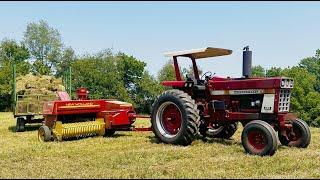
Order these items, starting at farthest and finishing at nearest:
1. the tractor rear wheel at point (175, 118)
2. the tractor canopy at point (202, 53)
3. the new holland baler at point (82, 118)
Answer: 1. the new holland baler at point (82, 118)
2. the tractor canopy at point (202, 53)
3. the tractor rear wheel at point (175, 118)

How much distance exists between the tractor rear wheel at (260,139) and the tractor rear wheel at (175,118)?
1.36 meters

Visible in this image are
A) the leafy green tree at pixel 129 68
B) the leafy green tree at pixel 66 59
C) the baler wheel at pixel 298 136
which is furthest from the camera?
the leafy green tree at pixel 66 59

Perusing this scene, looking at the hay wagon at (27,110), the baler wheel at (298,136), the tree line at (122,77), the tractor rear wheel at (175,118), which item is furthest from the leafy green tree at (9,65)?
the baler wheel at (298,136)

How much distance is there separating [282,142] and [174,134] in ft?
7.71

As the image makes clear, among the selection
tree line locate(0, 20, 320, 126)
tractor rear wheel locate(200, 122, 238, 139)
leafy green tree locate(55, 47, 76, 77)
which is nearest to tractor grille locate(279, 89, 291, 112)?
tractor rear wheel locate(200, 122, 238, 139)

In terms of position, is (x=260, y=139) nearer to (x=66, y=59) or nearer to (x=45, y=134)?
(x=45, y=134)

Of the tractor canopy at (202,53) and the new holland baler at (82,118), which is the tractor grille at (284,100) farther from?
the new holland baler at (82,118)

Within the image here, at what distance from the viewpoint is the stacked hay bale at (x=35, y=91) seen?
562 inches

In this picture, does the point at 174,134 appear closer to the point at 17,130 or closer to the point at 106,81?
the point at 17,130

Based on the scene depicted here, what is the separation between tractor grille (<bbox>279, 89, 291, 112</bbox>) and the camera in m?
8.93

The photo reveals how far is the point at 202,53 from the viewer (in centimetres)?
1056

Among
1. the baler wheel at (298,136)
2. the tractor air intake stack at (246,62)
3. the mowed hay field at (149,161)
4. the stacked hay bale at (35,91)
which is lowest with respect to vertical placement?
the mowed hay field at (149,161)

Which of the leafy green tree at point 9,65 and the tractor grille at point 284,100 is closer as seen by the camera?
the tractor grille at point 284,100

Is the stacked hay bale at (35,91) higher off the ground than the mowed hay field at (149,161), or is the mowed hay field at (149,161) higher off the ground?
the stacked hay bale at (35,91)
